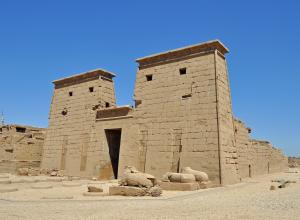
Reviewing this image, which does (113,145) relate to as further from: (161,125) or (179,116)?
(179,116)

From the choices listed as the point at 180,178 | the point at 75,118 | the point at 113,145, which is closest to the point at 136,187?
the point at 180,178

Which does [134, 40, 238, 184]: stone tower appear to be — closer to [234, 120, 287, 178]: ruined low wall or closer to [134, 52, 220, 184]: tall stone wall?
[134, 52, 220, 184]: tall stone wall

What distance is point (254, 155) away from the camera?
17.8m

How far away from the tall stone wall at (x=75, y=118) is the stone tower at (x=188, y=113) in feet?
12.0

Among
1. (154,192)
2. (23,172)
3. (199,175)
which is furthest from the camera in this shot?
(23,172)

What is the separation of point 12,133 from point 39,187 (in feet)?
36.9

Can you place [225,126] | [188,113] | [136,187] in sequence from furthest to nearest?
[188,113]
[225,126]
[136,187]

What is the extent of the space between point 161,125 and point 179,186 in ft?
15.0

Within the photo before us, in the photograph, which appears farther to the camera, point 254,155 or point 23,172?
point 23,172

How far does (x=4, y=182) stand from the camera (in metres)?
12.4

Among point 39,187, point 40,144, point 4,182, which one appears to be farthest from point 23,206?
point 40,144

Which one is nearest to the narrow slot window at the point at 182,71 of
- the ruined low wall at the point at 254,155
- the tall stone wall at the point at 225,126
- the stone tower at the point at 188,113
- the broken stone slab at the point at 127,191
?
the stone tower at the point at 188,113

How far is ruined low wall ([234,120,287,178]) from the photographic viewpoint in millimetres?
15633

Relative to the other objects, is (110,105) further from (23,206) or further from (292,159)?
(292,159)
